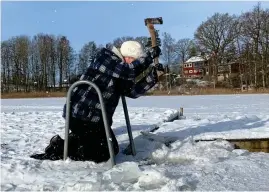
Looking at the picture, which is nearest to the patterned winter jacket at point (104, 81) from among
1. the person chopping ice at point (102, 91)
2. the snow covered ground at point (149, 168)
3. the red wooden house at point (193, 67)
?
the person chopping ice at point (102, 91)

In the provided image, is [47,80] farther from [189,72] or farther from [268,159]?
[268,159]

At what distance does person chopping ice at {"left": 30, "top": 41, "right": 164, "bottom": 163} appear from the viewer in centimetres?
418

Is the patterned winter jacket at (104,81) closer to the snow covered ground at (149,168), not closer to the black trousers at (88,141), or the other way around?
the black trousers at (88,141)

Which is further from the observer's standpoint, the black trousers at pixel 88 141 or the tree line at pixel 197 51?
the tree line at pixel 197 51

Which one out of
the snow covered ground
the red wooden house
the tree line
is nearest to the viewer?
the snow covered ground

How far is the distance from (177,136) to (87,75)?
1.83 meters

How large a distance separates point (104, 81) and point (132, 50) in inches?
17.3

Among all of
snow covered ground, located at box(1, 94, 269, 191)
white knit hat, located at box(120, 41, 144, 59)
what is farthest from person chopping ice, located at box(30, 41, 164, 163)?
snow covered ground, located at box(1, 94, 269, 191)

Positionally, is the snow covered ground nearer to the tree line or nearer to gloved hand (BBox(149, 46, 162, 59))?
gloved hand (BBox(149, 46, 162, 59))

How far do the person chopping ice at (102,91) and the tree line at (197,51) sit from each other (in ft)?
176

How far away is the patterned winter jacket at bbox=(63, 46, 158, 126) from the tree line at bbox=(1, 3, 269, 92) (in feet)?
176

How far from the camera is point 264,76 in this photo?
56094 millimetres

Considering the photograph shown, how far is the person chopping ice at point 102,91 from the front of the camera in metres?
4.18

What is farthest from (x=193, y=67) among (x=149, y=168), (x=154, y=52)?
(x=149, y=168)
